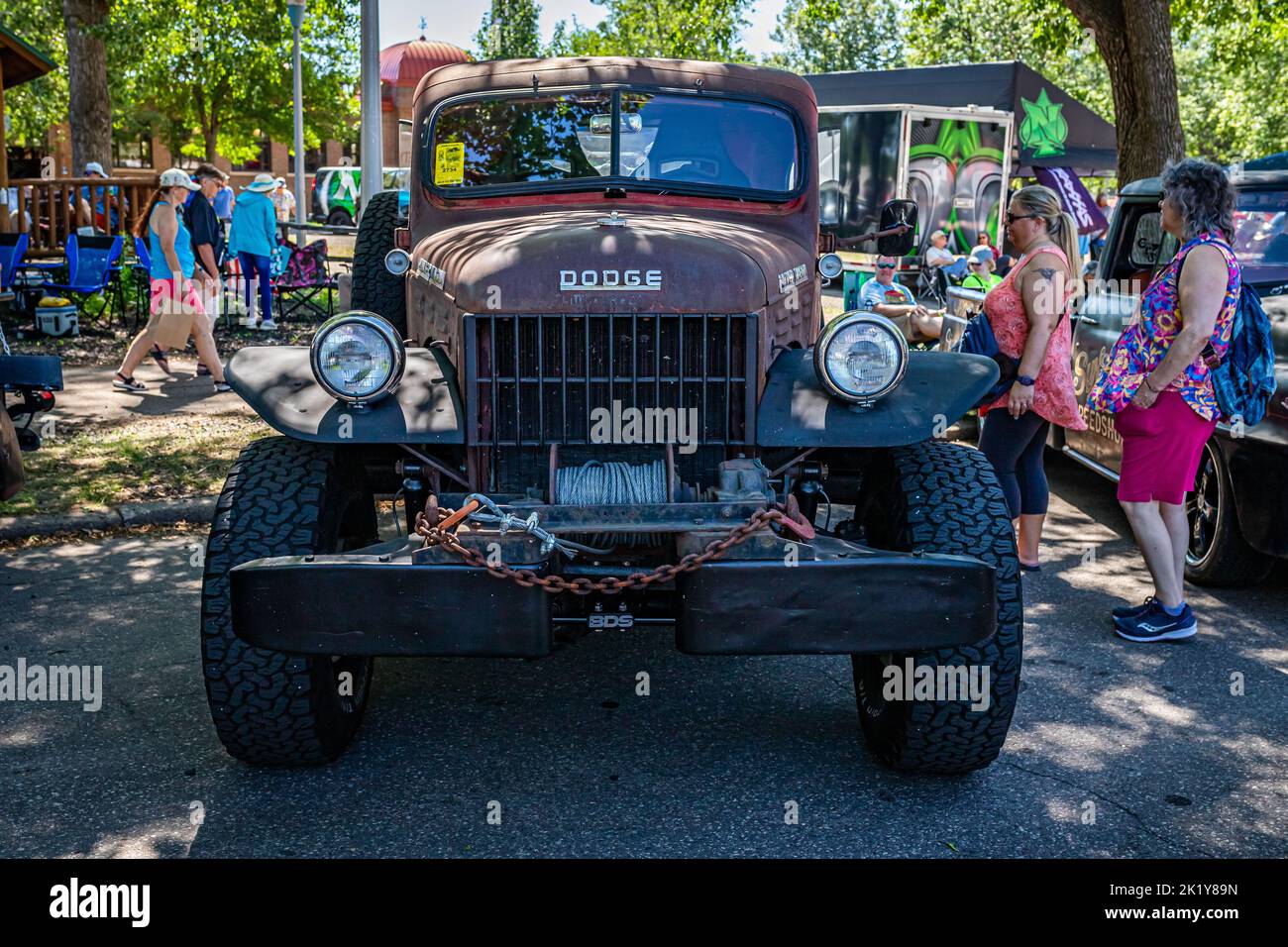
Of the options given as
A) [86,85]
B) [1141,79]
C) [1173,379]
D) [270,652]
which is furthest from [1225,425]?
[86,85]

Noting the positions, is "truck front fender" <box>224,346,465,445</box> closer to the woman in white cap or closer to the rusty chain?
the rusty chain

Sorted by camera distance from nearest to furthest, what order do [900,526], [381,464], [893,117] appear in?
[900,526]
[381,464]
[893,117]

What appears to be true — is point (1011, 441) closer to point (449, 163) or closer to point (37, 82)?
point (449, 163)

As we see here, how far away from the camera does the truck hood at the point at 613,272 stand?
388 cm

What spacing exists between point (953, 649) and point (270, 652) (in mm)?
1884

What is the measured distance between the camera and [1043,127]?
20.8 meters

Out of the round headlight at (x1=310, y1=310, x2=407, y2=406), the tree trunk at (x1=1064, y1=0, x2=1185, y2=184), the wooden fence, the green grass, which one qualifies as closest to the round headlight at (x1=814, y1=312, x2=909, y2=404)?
the round headlight at (x1=310, y1=310, x2=407, y2=406)

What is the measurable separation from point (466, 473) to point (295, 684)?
31.3 inches

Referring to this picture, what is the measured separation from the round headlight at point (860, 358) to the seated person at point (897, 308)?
5.95 m

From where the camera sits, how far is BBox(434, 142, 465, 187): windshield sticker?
207 inches

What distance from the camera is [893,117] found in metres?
17.9

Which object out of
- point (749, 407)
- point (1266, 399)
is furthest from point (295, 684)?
point (1266, 399)

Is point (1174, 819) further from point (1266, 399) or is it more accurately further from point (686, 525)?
point (1266, 399)

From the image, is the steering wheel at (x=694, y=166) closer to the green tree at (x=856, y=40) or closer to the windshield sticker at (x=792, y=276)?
the windshield sticker at (x=792, y=276)
